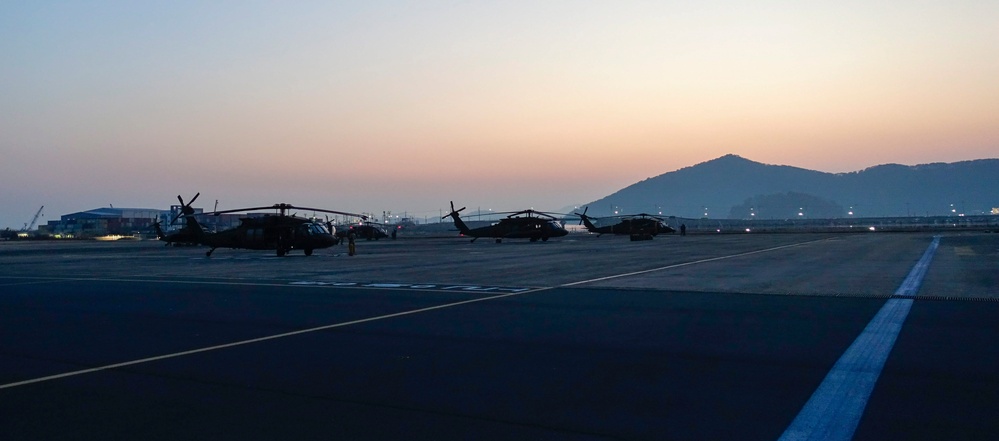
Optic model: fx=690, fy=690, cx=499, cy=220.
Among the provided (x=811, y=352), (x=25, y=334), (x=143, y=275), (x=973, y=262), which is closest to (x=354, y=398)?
(x=811, y=352)

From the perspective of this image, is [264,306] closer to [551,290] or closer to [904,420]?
[551,290]

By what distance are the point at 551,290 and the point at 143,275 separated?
1579 cm

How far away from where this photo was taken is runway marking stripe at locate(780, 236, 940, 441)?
544cm

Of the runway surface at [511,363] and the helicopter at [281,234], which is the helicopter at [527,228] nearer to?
the helicopter at [281,234]

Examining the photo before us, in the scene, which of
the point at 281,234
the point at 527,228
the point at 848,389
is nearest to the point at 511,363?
the point at 848,389

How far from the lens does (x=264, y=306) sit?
575 inches

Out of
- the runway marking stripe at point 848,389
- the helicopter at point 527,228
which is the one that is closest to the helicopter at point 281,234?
the helicopter at point 527,228

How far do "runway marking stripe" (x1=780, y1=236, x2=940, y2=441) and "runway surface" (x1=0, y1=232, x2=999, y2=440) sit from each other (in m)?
0.03

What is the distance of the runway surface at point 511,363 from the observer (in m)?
5.74

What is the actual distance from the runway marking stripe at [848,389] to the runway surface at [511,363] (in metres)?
0.03

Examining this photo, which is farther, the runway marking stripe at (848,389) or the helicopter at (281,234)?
the helicopter at (281,234)

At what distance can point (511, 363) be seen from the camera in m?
8.31

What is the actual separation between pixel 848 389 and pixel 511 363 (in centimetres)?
362

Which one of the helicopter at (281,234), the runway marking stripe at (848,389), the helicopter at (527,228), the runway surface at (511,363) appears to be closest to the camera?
the runway marking stripe at (848,389)
